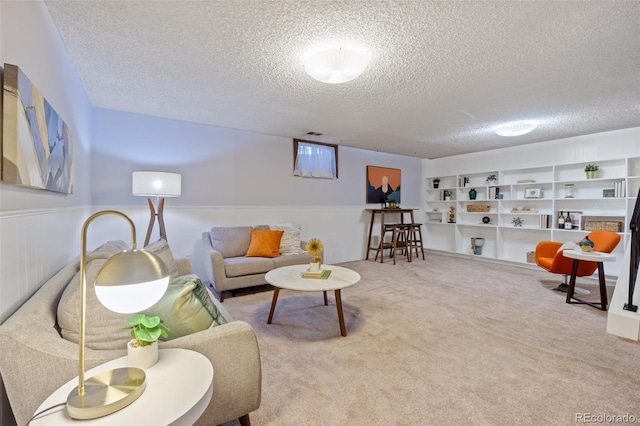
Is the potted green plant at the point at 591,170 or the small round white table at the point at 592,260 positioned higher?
the potted green plant at the point at 591,170

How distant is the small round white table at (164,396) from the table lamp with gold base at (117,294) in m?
0.03

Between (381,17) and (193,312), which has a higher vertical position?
(381,17)

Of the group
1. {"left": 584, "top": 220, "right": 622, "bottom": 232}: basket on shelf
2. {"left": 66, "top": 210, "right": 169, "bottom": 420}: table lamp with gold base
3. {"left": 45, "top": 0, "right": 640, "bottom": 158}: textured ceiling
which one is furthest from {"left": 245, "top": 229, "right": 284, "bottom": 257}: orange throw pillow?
{"left": 584, "top": 220, "right": 622, "bottom": 232}: basket on shelf

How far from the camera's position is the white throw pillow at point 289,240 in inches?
156

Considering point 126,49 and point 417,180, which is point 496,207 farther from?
point 126,49

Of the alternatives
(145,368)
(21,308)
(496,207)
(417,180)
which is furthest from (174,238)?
(496,207)

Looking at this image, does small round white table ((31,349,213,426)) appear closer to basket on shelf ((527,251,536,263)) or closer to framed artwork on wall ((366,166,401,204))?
framed artwork on wall ((366,166,401,204))

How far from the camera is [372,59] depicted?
2.16 metres

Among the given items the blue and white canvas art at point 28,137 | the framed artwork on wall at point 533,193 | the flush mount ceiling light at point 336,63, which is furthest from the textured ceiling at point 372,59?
the framed artwork on wall at point 533,193

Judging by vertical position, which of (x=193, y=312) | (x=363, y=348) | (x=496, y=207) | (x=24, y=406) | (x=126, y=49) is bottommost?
(x=363, y=348)

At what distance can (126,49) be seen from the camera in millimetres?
2068

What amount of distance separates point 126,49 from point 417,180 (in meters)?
5.88

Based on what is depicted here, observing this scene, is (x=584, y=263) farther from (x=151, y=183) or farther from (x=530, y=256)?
(x=151, y=183)
